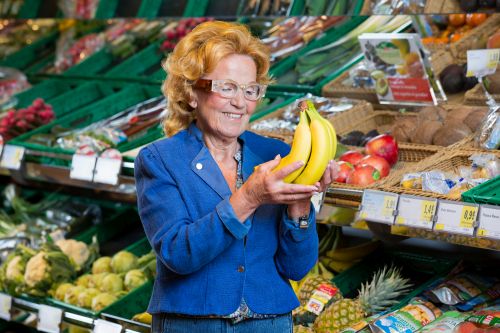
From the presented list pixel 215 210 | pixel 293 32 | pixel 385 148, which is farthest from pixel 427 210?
pixel 293 32

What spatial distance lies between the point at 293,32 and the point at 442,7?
1041 mm

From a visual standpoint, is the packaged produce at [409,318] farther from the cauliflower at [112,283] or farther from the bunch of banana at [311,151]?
the cauliflower at [112,283]

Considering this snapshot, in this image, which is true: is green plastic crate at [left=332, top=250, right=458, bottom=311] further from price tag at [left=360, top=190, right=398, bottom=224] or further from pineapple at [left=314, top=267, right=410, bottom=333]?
price tag at [left=360, top=190, right=398, bottom=224]

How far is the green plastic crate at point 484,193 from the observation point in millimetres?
2568

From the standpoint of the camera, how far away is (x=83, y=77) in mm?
5395

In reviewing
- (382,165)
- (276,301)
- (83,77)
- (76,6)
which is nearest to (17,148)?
(83,77)

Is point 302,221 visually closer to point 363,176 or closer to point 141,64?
point 363,176

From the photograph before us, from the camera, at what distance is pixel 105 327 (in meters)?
3.59

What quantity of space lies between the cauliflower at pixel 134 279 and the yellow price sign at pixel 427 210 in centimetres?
172

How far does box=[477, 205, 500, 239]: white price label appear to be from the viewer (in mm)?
2498

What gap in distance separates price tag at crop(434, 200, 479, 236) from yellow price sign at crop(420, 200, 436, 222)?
2cm

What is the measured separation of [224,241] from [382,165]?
109cm

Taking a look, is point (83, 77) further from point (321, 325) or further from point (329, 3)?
point (321, 325)

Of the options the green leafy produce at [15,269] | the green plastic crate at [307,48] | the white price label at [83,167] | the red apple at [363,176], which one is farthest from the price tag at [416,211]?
the green leafy produce at [15,269]
